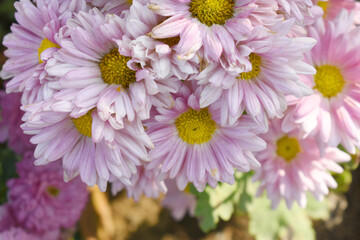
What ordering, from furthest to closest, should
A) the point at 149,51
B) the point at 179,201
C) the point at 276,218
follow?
1. the point at 179,201
2. the point at 276,218
3. the point at 149,51

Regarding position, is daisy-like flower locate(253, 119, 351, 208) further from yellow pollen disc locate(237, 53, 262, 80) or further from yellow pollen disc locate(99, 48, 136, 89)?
yellow pollen disc locate(99, 48, 136, 89)

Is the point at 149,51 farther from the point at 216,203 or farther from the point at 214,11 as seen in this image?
the point at 216,203

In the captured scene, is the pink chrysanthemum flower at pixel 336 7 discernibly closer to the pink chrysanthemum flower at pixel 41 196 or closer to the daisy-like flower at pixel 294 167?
the daisy-like flower at pixel 294 167

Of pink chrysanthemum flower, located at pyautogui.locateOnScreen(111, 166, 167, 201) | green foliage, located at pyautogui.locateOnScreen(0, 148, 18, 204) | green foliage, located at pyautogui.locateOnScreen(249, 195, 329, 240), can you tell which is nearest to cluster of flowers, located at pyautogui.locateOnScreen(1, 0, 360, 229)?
pink chrysanthemum flower, located at pyautogui.locateOnScreen(111, 166, 167, 201)

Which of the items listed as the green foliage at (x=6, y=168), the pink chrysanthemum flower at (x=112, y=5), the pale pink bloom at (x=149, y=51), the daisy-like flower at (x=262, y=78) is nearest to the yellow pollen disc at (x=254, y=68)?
the daisy-like flower at (x=262, y=78)

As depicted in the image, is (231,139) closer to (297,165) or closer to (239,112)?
(239,112)

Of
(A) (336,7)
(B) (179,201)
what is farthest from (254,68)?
(B) (179,201)

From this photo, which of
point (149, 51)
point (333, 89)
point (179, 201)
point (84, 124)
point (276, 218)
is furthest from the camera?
point (179, 201)
